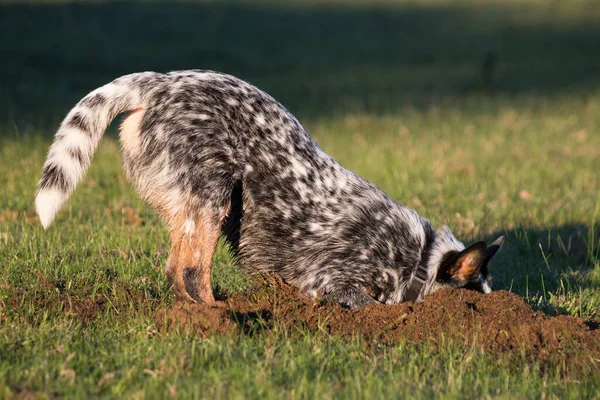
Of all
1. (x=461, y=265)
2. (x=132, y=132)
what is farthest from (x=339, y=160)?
(x=132, y=132)

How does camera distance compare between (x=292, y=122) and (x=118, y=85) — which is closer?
(x=118, y=85)

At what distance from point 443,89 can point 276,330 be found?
15100 millimetres

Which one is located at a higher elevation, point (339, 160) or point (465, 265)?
point (339, 160)

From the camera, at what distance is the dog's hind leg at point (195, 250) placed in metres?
5.10

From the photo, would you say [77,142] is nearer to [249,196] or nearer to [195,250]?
[195,250]

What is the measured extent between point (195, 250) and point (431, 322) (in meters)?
1.63

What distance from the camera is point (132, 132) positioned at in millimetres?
5355

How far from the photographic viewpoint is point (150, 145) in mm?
5242

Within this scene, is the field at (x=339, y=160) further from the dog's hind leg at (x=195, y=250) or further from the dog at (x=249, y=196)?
the dog at (x=249, y=196)

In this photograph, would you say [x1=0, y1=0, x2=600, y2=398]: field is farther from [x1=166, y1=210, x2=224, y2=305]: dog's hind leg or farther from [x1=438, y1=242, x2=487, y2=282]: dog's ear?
[x1=438, y1=242, x2=487, y2=282]: dog's ear

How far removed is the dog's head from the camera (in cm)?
538

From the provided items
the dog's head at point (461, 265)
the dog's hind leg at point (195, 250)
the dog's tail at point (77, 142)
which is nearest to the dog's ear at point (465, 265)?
the dog's head at point (461, 265)

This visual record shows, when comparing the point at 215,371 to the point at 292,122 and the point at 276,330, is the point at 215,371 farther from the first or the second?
the point at 292,122

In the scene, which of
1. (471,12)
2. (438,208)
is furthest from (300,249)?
(471,12)
